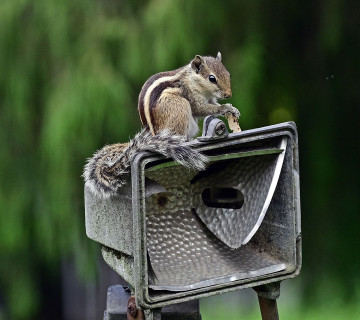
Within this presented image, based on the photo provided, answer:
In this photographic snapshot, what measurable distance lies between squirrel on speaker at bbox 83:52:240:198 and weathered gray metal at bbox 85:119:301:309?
0.10ft

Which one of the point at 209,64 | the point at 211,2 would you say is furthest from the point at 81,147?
the point at 209,64

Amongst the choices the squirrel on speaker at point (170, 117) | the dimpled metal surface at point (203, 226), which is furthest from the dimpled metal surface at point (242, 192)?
the squirrel on speaker at point (170, 117)

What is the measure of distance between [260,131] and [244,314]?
6.16ft

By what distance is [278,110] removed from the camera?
8.97 feet

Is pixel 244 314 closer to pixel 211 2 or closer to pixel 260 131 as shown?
pixel 211 2

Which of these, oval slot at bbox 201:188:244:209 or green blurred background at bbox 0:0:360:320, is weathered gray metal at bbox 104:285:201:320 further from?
green blurred background at bbox 0:0:360:320

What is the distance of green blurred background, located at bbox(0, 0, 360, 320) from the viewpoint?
252cm

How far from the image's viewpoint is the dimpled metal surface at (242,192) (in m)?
1.35

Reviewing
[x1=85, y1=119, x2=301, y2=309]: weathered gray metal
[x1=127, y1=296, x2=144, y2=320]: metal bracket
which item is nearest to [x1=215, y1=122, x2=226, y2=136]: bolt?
[x1=85, y1=119, x2=301, y2=309]: weathered gray metal

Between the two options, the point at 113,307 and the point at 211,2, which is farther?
the point at 211,2

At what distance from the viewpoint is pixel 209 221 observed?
1430mm

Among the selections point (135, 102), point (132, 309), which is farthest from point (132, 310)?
point (135, 102)

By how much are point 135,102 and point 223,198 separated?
1.17 m

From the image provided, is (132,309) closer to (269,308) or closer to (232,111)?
(269,308)
